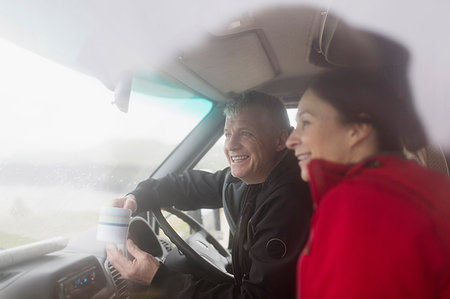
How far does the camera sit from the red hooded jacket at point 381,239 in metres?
0.52

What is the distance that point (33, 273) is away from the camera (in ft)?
3.48

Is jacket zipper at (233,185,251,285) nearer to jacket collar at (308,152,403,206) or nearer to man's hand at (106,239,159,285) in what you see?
man's hand at (106,239,159,285)

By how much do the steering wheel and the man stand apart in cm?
11

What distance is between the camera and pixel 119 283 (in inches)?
51.0

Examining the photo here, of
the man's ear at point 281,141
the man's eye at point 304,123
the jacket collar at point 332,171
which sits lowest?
the man's ear at point 281,141

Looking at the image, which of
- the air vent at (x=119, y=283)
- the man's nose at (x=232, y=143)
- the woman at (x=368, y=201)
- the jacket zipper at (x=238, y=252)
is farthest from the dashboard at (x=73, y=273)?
the woman at (x=368, y=201)

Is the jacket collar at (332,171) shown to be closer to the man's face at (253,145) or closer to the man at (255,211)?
the man at (255,211)

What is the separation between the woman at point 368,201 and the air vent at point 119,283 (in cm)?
87

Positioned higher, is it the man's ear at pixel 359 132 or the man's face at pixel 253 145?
the man's ear at pixel 359 132

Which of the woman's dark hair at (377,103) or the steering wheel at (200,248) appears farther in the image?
the steering wheel at (200,248)

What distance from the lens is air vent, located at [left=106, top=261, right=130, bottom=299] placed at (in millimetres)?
1289

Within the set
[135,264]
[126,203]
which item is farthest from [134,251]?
[126,203]

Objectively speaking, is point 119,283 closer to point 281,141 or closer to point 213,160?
point 281,141

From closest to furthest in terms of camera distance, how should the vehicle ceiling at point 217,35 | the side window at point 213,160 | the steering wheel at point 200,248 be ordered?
1. the vehicle ceiling at point 217,35
2. the steering wheel at point 200,248
3. the side window at point 213,160
